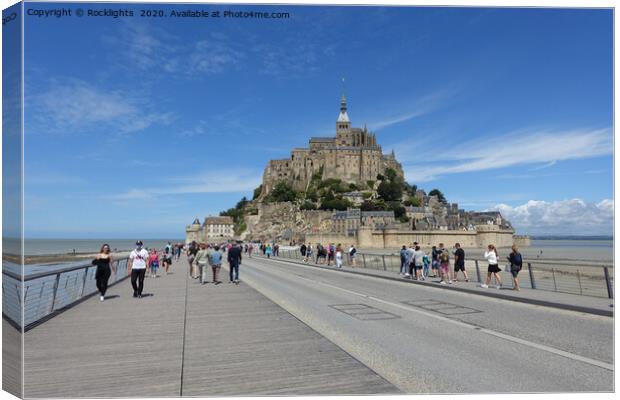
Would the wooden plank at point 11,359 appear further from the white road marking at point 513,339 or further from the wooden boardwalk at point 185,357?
the white road marking at point 513,339

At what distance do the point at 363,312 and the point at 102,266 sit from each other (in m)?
5.76

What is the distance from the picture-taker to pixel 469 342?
240 inches

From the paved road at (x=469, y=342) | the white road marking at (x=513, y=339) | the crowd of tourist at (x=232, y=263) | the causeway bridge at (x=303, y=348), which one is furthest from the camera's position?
the crowd of tourist at (x=232, y=263)

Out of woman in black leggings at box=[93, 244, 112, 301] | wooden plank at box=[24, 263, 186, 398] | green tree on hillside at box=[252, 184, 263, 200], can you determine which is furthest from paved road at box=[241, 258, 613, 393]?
green tree on hillside at box=[252, 184, 263, 200]

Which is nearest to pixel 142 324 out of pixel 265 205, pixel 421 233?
pixel 421 233

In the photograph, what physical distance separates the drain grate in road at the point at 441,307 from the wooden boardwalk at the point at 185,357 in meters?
3.31

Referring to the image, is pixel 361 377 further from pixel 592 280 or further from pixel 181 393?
pixel 592 280

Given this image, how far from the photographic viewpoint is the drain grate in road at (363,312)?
8328 millimetres

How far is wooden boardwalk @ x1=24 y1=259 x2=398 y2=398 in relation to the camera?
4.14 meters

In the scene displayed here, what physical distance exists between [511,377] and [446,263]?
10923 millimetres

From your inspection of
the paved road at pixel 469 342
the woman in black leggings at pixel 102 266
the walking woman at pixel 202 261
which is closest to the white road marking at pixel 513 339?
the paved road at pixel 469 342

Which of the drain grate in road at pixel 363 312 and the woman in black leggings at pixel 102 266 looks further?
the woman in black leggings at pixel 102 266

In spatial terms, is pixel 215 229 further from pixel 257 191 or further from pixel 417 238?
pixel 417 238

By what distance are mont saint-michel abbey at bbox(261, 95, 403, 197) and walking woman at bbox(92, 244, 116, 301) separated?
109 m
